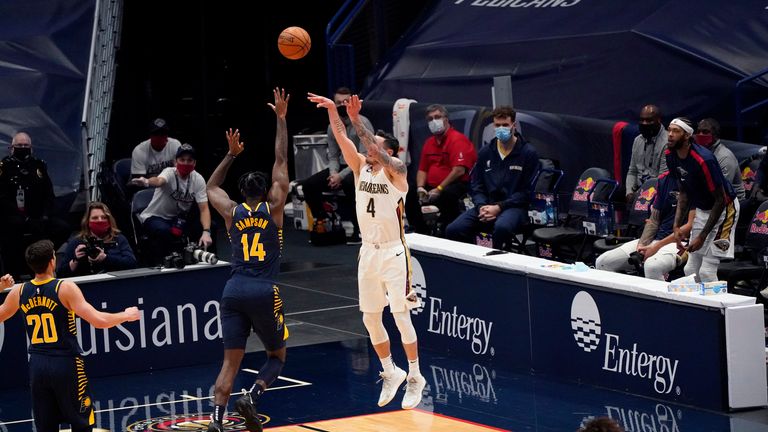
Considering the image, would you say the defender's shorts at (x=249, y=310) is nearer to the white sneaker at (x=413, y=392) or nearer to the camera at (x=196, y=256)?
the white sneaker at (x=413, y=392)

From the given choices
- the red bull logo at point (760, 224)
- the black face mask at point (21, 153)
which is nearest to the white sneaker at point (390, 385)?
the red bull logo at point (760, 224)

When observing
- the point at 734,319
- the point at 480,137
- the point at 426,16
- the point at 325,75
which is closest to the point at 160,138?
the point at 480,137

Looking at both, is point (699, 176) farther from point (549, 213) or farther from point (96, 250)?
point (96, 250)

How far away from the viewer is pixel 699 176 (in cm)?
1204

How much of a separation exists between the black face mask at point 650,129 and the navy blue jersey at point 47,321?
7.51 metres

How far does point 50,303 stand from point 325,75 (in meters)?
14.9

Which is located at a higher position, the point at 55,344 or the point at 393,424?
the point at 55,344

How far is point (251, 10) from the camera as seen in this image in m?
22.9

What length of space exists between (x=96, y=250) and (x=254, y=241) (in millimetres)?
3981

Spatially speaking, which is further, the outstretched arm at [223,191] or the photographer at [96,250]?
the photographer at [96,250]

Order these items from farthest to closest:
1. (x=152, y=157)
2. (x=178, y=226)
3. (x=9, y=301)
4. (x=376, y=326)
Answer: (x=152, y=157) → (x=178, y=226) → (x=376, y=326) → (x=9, y=301)

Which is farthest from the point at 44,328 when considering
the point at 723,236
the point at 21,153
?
the point at 21,153

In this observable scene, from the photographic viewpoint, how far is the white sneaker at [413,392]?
1100 cm

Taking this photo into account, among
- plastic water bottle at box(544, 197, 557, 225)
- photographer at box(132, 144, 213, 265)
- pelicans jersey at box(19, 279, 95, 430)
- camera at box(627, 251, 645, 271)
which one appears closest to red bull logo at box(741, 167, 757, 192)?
camera at box(627, 251, 645, 271)
